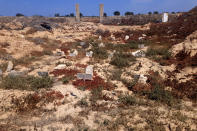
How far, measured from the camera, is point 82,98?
6762 mm

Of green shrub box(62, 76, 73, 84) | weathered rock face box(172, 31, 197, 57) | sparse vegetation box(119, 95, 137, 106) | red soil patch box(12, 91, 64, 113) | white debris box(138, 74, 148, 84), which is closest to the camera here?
red soil patch box(12, 91, 64, 113)

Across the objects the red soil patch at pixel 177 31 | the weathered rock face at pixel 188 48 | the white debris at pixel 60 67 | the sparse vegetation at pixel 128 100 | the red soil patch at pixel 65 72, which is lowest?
the sparse vegetation at pixel 128 100

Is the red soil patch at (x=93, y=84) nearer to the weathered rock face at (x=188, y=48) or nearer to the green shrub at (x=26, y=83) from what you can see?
the green shrub at (x=26, y=83)

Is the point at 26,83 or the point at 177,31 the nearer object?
the point at 26,83

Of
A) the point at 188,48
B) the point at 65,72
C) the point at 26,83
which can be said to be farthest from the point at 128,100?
the point at 188,48

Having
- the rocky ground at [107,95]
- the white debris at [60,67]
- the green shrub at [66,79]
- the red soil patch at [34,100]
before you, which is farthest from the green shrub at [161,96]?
the white debris at [60,67]

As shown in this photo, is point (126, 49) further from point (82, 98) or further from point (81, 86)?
point (82, 98)

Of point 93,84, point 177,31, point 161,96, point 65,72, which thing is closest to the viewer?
point 161,96

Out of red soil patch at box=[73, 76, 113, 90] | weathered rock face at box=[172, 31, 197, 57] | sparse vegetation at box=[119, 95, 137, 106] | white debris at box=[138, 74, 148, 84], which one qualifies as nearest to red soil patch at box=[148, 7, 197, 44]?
weathered rock face at box=[172, 31, 197, 57]

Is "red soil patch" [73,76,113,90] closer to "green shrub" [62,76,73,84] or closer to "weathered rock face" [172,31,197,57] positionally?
"green shrub" [62,76,73,84]

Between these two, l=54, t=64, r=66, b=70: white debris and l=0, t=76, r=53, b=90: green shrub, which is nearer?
l=0, t=76, r=53, b=90: green shrub

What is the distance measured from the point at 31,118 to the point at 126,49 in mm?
10318

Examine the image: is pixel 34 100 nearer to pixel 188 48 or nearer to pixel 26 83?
pixel 26 83

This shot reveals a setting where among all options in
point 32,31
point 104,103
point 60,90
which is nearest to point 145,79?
point 104,103
